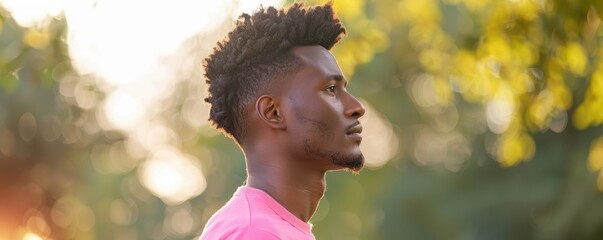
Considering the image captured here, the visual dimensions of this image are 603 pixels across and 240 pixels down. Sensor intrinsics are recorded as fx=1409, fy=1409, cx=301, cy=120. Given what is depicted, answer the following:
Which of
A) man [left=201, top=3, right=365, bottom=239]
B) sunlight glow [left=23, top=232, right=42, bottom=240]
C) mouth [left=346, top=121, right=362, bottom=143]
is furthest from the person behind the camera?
sunlight glow [left=23, top=232, right=42, bottom=240]

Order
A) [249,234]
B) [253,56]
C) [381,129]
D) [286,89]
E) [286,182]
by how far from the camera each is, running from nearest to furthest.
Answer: [249,234], [286,182], [286,89], [253,56], [381,129]

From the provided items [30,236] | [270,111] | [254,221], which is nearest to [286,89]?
[270,111]

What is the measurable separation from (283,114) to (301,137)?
0.10 m

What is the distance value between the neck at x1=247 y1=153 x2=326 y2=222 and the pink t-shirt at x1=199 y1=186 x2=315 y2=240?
4 centimetres

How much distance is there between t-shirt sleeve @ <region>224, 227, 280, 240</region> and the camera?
14.4 ft

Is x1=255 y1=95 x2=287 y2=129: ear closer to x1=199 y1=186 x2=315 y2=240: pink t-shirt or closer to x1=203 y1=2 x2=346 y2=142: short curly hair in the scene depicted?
x1=203 y1=2 x2=346 y2=142: short curly hair

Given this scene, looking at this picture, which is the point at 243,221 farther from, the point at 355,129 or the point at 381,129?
the point at 381,129

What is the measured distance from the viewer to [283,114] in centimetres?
484

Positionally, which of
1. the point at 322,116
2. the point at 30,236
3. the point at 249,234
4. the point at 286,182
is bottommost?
the point at 249,234

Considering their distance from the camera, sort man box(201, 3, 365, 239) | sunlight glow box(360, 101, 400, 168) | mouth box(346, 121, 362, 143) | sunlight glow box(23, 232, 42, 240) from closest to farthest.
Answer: man box(201, 3, 365, 239)
mouth box(346, 121, 362, 143)
sunlight glow box(360, 101, 400, 168)
sunlight glow box(23, 232, 42, 240)

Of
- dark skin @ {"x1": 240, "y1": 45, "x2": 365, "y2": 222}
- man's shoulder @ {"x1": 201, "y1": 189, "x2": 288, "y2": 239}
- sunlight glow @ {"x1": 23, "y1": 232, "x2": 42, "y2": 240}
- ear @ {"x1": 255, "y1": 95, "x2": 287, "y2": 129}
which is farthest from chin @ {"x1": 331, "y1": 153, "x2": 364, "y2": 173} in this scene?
sunlight glow @ {"x1": 23, "y1": 232, "x2": 42, "y2": 240}

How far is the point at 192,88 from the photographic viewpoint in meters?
35.8

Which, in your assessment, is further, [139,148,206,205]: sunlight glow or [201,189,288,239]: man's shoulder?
[139,148,206,205]: sunlight glow

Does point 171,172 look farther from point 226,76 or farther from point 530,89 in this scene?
point 226,76
